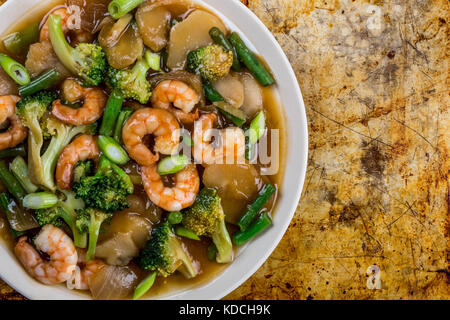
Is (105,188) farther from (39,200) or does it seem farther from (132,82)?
(132,82)

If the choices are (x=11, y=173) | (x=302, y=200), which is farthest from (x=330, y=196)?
(x=11, y=173)

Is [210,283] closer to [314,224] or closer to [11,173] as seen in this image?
[314,224]

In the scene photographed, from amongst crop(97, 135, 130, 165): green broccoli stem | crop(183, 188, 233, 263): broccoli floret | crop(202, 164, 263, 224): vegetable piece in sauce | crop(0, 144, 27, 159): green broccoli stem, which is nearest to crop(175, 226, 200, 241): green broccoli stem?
crop(183, 188, 233, 263): broccoli floret

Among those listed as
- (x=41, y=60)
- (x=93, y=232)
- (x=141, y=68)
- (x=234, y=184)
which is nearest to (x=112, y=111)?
(x=141, y=68)

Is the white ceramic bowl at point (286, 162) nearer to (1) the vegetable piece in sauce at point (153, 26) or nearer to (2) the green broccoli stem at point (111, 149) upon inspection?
(1) the vegetable piece in sauce at point (153, 26)

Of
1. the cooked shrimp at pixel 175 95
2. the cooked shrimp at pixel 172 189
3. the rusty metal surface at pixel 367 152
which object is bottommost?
the rusty metal surface at pixel 367 152

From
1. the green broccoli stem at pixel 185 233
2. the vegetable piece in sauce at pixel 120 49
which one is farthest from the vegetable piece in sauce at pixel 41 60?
the green broccoli stem at pixel 185 233

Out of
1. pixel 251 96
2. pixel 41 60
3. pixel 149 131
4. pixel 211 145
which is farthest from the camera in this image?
pixel 251 96
